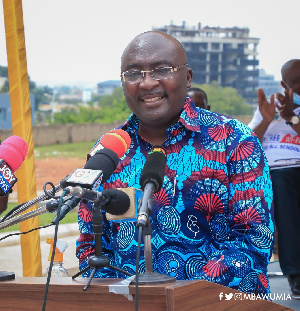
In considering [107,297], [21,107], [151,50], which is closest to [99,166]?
[107,297]

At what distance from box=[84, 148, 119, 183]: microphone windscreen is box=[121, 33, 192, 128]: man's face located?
824 mm

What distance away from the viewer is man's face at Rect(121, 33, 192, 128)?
2561mm

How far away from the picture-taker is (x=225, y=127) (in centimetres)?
260

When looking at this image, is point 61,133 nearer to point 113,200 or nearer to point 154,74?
point 154,74

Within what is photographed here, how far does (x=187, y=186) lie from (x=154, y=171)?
32.0 inches

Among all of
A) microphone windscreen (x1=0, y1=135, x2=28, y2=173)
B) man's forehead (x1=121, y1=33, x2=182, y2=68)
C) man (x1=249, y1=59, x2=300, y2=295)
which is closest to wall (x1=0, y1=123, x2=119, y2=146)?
man (x1=249, y1=59, x2=300, y2=295)

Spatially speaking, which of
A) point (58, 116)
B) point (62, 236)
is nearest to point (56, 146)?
point (58, 116)

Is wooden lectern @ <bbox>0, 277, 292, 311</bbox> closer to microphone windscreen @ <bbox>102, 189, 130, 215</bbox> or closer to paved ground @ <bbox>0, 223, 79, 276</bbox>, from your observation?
microphone windscreen @ <bbox>102, 189, 130, 215</bbox>

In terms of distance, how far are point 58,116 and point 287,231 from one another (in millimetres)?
20657

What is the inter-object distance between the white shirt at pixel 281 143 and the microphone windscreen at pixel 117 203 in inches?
148

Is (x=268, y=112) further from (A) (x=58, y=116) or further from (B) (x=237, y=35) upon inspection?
(A) (x=58, y=116)

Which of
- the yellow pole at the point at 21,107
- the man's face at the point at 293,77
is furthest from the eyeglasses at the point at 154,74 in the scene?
the man's face at the point at 293,77

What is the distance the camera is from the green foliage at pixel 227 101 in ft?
25.1

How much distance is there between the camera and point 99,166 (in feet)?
5.50
